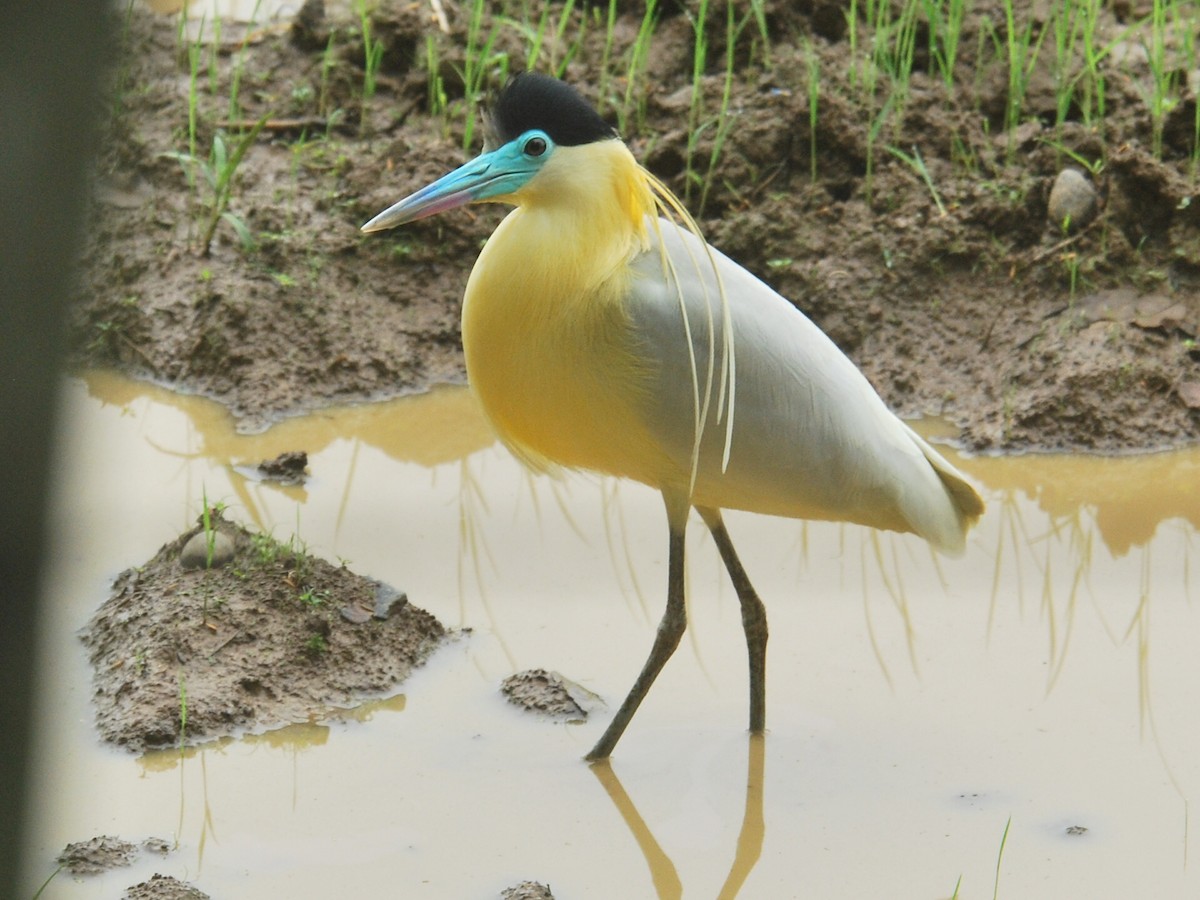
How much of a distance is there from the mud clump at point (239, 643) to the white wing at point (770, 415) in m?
0.96

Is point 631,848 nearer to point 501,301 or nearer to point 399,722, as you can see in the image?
point 399,722

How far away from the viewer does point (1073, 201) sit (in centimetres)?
565

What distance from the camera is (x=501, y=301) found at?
3.39 m

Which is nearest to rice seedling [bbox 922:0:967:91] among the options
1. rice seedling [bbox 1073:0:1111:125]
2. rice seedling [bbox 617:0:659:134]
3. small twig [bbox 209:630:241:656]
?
rice seedling [bbox 1073:0:1111:125]

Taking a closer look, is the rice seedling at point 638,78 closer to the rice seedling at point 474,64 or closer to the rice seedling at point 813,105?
the rice seedling at point 474,64

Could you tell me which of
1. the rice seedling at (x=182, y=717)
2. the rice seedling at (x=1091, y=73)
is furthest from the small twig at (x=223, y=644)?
the rice seedling at (x=1091, y=73)

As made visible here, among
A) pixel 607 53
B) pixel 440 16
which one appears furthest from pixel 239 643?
pixel 440 16

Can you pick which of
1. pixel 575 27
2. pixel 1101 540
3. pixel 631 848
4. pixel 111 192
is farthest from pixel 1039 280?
pixel 111 192

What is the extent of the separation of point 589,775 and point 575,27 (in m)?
3.96

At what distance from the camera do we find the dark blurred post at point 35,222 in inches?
33.9

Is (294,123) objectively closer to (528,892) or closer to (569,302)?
(569,302)

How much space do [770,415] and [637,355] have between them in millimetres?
398

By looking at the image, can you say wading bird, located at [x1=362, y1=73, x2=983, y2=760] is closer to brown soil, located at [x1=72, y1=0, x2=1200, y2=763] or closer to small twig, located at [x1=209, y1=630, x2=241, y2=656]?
small twig, located at [x1=209, y1=630, x2=241, y2=656]

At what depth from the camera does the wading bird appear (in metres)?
3.36
